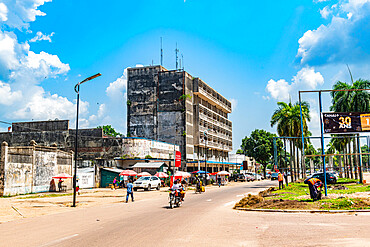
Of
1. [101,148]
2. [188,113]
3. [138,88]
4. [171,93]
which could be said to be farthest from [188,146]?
[101,148]

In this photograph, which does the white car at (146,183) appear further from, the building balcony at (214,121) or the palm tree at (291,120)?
the building balcony at (214,121)

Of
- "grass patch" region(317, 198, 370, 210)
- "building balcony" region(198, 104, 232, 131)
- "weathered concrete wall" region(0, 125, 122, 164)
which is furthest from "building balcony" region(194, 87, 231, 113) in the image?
"grass patch" region(317, 198, 370, 210)

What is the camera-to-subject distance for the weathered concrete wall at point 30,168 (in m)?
28.0

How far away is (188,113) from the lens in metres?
71.4

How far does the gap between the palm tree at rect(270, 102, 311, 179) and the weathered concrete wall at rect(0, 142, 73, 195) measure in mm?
31559

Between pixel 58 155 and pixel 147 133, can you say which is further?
pixel 147 133

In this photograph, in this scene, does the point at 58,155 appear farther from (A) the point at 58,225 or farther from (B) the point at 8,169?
(A) the point at 58,225

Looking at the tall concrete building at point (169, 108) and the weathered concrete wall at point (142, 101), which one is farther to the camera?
the weathered concrete wall at point (142, 101)

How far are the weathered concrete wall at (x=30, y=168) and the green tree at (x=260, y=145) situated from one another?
57.9m

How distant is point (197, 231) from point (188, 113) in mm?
60895

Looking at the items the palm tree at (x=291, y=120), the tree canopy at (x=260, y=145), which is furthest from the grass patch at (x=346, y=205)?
the tree canopy at (x=260, y=145)

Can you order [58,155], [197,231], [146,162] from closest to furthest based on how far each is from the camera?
[197,231], [58,155], [146,162]

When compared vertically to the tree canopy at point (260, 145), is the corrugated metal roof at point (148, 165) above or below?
below

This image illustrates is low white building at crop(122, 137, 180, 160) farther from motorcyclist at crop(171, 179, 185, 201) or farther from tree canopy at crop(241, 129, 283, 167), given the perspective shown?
tree canopy at crop(241, 129, 283, 167)
